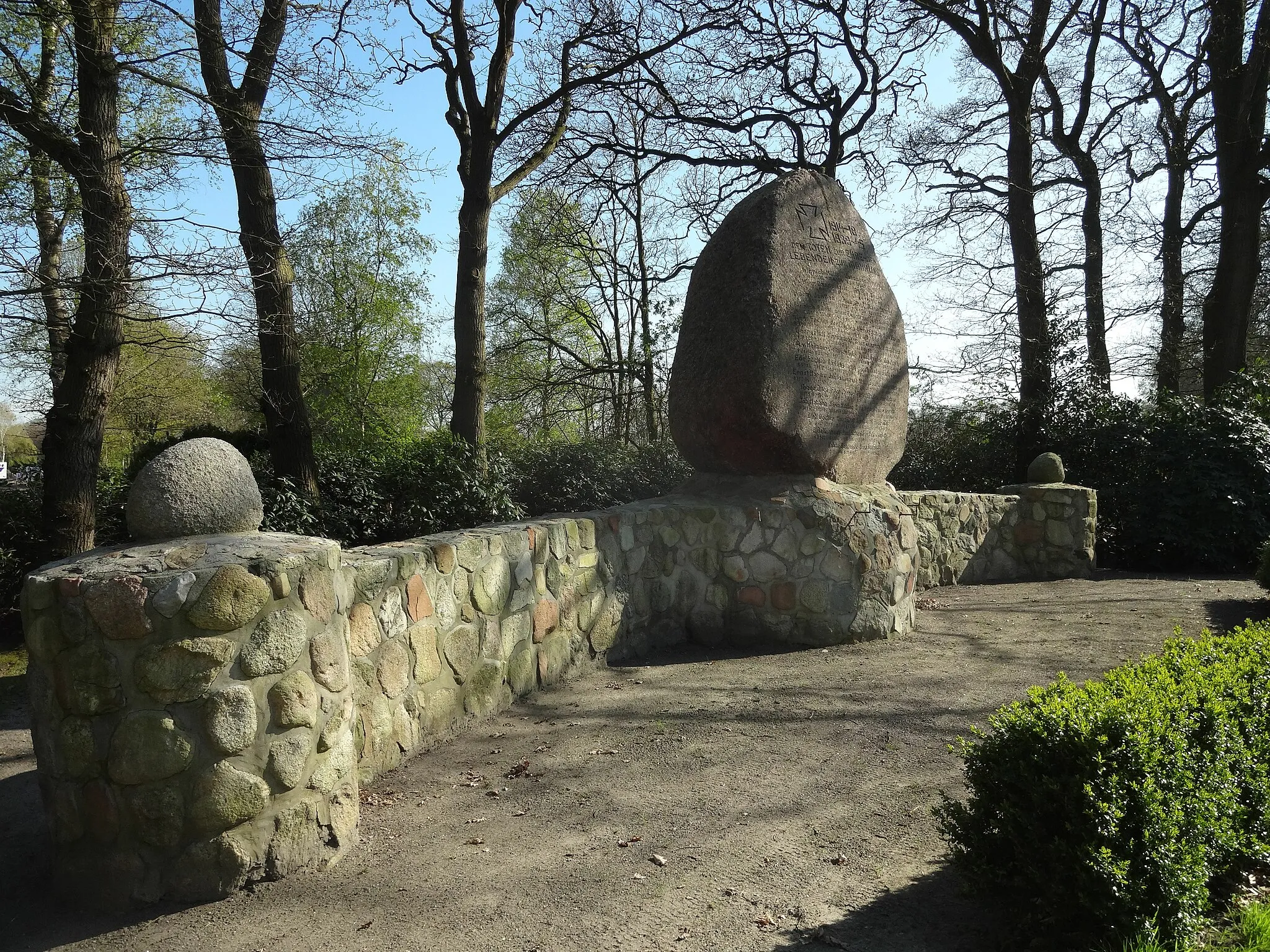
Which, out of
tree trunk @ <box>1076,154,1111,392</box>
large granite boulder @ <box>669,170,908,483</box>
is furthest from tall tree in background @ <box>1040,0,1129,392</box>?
large granite boulder @ <box>669,170,908,483</box>

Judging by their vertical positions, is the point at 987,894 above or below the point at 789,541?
below

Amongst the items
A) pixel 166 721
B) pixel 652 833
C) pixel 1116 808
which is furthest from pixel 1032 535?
pixel 166 721

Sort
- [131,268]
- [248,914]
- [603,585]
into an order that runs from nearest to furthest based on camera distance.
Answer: [248,914], [603,585], [131,268]

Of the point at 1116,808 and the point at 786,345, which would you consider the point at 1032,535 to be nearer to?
the point at 786,345

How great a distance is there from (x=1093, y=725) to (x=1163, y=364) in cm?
1488

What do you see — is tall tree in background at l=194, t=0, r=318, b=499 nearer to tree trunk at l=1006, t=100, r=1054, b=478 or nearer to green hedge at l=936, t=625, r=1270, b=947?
green hedge at l=936, t=625, r=1270, b=947

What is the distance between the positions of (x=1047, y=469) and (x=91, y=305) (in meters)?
9.79

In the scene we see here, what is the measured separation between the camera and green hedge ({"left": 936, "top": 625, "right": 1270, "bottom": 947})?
7.91ft

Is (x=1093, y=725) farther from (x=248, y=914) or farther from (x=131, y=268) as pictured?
(x=131, y=268)

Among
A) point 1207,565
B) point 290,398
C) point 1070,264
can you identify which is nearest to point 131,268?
point 290,398

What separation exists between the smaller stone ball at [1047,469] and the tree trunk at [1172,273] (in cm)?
604

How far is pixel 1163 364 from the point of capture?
49.1 feet

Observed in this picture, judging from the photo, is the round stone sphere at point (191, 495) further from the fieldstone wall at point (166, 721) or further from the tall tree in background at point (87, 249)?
the tall tree in background at point (87, 249)

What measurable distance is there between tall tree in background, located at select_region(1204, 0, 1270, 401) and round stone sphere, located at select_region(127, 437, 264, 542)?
14.0 meters
